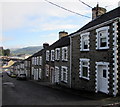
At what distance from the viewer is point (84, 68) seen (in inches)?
608

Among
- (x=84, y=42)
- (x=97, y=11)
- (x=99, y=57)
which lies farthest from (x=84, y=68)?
(x=97, y=11)

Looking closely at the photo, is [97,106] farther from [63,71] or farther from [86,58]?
[63,71]

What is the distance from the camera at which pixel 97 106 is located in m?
8.64

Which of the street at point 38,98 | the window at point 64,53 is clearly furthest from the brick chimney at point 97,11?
the street at point 38,98

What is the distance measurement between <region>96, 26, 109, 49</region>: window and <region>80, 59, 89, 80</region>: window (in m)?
2.30

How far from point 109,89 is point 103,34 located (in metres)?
4.34

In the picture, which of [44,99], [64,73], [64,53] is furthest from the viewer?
[64,53]

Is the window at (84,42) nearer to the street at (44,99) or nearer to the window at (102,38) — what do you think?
the window at (102,38)

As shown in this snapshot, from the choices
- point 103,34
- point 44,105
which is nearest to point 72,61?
point 103,34

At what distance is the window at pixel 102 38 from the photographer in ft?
39.5

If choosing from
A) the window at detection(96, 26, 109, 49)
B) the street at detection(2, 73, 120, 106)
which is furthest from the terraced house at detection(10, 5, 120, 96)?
the street at detection(2, 73, 120, 106)

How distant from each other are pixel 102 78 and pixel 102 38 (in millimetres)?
3259

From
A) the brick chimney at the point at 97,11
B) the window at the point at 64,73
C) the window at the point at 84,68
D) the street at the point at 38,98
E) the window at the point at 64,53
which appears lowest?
the street at the point at 38,98

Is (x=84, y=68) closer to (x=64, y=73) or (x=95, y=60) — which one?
(x=95, y=60)
